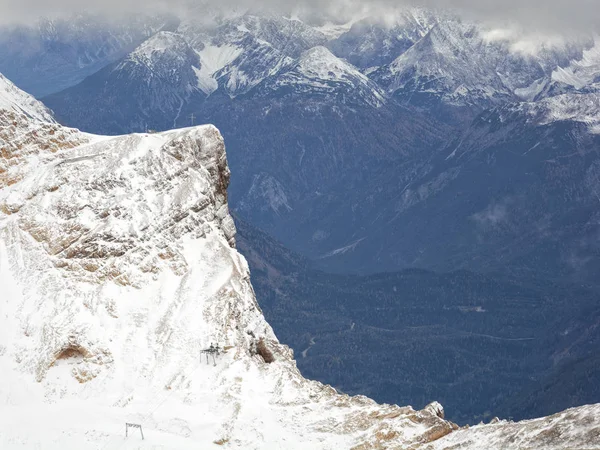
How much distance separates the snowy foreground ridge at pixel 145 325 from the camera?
128375mm

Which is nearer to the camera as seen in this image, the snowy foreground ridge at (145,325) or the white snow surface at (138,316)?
the snowy foreground ridge at (145,325)

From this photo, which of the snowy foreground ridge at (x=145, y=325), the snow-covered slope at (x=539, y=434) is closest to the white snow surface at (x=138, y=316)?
the snowy foreground ridge at (x=145, y=325)

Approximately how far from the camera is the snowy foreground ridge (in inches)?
5054

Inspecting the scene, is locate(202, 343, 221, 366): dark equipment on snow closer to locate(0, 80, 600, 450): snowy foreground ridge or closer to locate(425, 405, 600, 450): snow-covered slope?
locate(0, 80, 600, 450): snowy foreground ridge

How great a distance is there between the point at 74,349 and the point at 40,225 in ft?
81.6

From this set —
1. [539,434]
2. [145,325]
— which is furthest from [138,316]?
[539,434]

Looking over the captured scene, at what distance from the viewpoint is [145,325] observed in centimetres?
15188

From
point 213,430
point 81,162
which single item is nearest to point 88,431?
point 213,430

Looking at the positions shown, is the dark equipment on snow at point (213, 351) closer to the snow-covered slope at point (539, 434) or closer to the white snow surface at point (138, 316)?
the white snow surface at point (138, 316)

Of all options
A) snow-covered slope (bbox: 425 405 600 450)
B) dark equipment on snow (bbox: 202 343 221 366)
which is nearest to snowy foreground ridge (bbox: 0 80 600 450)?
snow-covered slope (bbox: 425 405 600 450)

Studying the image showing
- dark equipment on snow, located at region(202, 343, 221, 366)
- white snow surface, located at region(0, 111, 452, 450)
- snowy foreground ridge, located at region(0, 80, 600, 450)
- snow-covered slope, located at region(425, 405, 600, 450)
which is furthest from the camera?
dark equipment on snow, located at region(202, 343, 221, 366)

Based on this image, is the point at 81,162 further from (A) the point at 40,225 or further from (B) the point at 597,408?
(B) the point at 597,408

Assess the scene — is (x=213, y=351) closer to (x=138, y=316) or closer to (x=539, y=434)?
(x=138, y=316)

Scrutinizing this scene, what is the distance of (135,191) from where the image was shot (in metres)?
168
